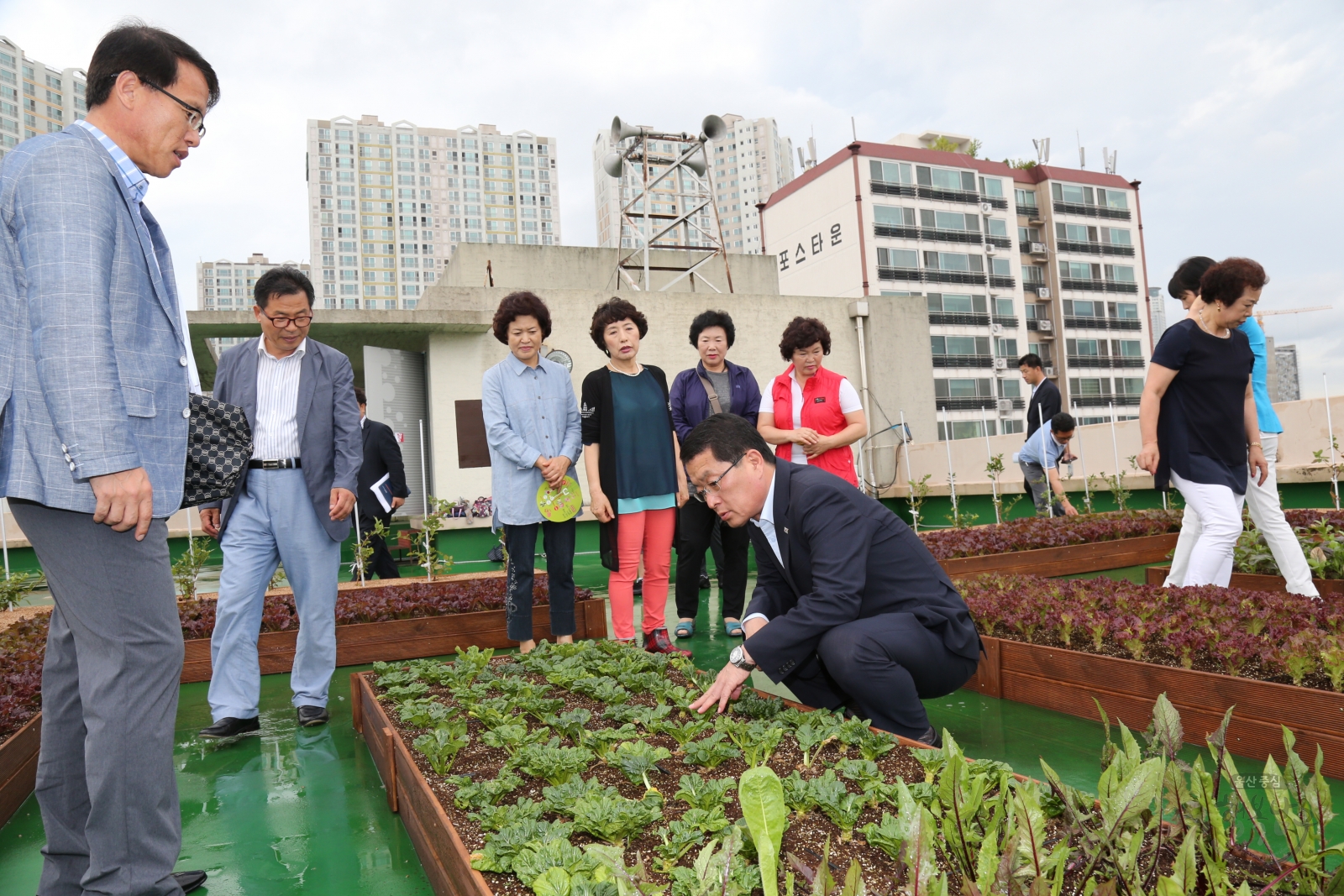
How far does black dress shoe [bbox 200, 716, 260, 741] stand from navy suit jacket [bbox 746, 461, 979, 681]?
79.6 inches

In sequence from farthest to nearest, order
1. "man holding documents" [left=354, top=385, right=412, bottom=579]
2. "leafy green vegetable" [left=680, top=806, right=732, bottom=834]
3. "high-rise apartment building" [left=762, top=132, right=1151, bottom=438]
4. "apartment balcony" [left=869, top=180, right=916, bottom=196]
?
"high-rise apartment building" [left=762, top=132, right=1151, bottom=438]
"apartment balcony" [left=869, top=180, right=916, bottom=196]
"man holding documents" [left=354, top=385, right=412, bottom=579]
"leafy green vegetable" [left=680, top=806, right=732, bottom=834]

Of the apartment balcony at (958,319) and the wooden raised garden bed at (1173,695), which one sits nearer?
the wooden raised garden bed at (1173,695)

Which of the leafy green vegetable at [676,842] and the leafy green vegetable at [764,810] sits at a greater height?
the leafy green vegetable at [764,810]

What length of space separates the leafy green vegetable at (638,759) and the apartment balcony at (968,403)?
4229 cm

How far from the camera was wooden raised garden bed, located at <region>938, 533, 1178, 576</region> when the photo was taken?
597 centimetres

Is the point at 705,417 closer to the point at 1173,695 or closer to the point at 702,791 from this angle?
the point at 1173,695

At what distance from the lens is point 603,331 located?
4.13 meters

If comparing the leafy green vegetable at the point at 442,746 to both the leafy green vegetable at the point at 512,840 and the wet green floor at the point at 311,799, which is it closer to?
the wet green floor at the point at 311,799

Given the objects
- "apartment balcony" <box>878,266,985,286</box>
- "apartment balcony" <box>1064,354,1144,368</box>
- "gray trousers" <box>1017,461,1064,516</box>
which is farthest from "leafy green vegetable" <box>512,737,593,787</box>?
"apartment balcony" <box>1064,354,1144,368</box>

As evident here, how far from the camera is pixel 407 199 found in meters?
94.1

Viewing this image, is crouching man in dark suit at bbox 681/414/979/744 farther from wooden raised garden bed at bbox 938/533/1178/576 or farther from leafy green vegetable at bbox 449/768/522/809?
wooden raised garden bed at bbox 938/533/1178/576

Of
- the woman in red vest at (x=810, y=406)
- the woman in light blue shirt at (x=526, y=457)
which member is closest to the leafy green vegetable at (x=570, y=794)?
the woman in light blue shirt at (x=526, y=457)

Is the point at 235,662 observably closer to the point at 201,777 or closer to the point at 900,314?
the point at 201,777

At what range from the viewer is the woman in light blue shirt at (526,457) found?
3.91m
